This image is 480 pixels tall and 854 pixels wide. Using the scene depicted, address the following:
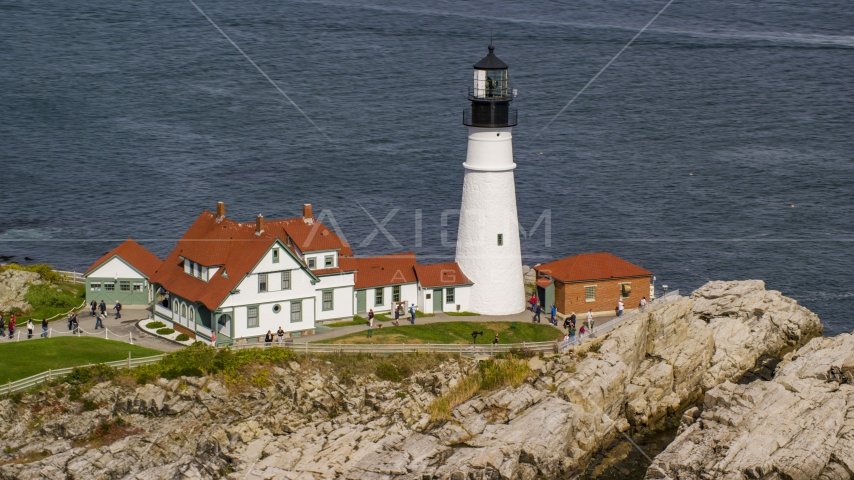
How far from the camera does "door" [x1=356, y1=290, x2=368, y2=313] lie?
6288 cm

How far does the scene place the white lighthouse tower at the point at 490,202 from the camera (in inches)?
2419

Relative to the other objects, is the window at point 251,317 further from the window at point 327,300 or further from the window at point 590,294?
the window at point 590,294

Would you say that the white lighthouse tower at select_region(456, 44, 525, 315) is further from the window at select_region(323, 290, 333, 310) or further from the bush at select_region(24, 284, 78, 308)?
the bush at select_region(24, 284, 78, 308)

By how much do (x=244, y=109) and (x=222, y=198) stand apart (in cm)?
2487

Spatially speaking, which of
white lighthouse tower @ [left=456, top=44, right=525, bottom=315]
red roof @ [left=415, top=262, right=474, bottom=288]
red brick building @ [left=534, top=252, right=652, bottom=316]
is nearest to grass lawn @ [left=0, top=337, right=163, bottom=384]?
red roof @ [left=415, top=262, right=474, bottom=288]

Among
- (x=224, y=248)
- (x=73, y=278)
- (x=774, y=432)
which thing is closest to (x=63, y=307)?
(x=73, y=278)

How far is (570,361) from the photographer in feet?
186

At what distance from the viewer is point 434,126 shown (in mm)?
114500

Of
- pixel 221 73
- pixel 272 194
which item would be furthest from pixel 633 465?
pixel 221 73

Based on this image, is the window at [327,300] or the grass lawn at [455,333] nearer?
the grass lawn at [455,333]

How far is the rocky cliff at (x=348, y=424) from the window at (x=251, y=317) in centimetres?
466

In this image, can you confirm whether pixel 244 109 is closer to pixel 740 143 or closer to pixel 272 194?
pixel 272 194

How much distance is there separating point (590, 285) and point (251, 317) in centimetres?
1853

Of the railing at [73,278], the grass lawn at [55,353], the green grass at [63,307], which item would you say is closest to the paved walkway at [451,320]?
the grass lawn at [55,353]
